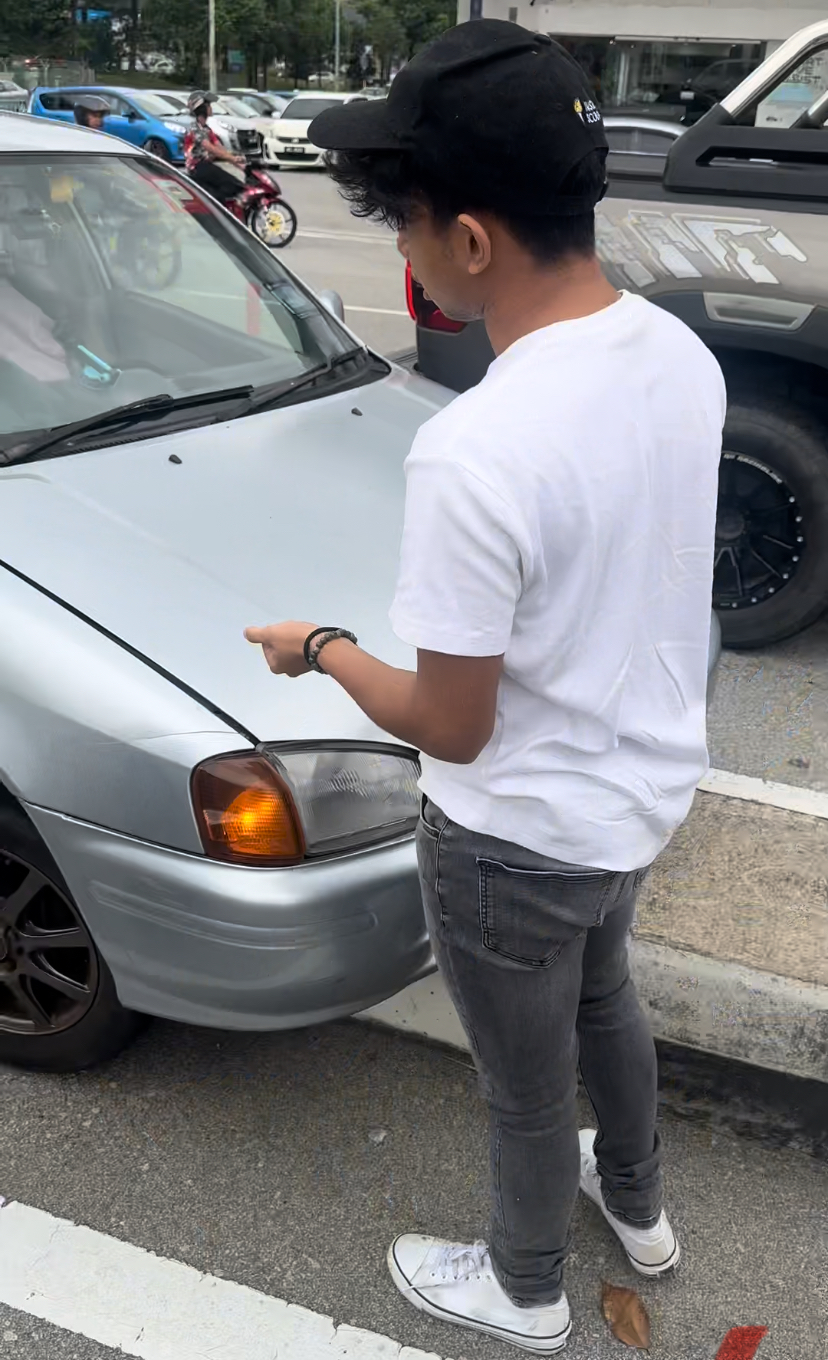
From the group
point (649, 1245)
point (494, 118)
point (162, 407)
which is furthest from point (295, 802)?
point (162, 407)

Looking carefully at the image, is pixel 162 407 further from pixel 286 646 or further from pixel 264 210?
pixel 264 210

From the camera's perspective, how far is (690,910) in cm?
271

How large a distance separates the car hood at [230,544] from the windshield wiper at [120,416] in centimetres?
5

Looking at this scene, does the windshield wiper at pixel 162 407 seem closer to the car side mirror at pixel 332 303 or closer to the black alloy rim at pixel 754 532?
the car side mirror at pixel 332 303

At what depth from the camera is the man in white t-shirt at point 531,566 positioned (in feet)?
4.23

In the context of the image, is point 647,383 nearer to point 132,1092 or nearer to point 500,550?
point 500,550

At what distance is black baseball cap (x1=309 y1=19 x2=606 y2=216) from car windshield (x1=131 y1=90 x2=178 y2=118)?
27.8 meters

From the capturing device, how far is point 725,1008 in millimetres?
2488

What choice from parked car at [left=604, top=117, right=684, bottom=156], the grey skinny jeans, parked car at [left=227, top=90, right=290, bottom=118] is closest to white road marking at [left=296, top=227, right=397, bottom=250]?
parked car at [left=604, top=117, right=684, bottom=156]

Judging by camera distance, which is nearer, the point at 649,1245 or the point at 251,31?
the point at 649,1245

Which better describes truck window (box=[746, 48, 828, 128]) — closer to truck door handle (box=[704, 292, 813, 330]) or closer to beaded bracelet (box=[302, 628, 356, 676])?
truck door handle (box=[704, 292, 813, 330])

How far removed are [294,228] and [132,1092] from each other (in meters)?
14.1

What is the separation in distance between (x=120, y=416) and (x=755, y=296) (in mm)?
2082

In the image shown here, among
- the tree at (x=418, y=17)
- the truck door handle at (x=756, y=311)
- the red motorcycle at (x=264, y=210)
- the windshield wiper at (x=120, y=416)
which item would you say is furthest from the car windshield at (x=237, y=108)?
the tree at (x=418, y=17)
